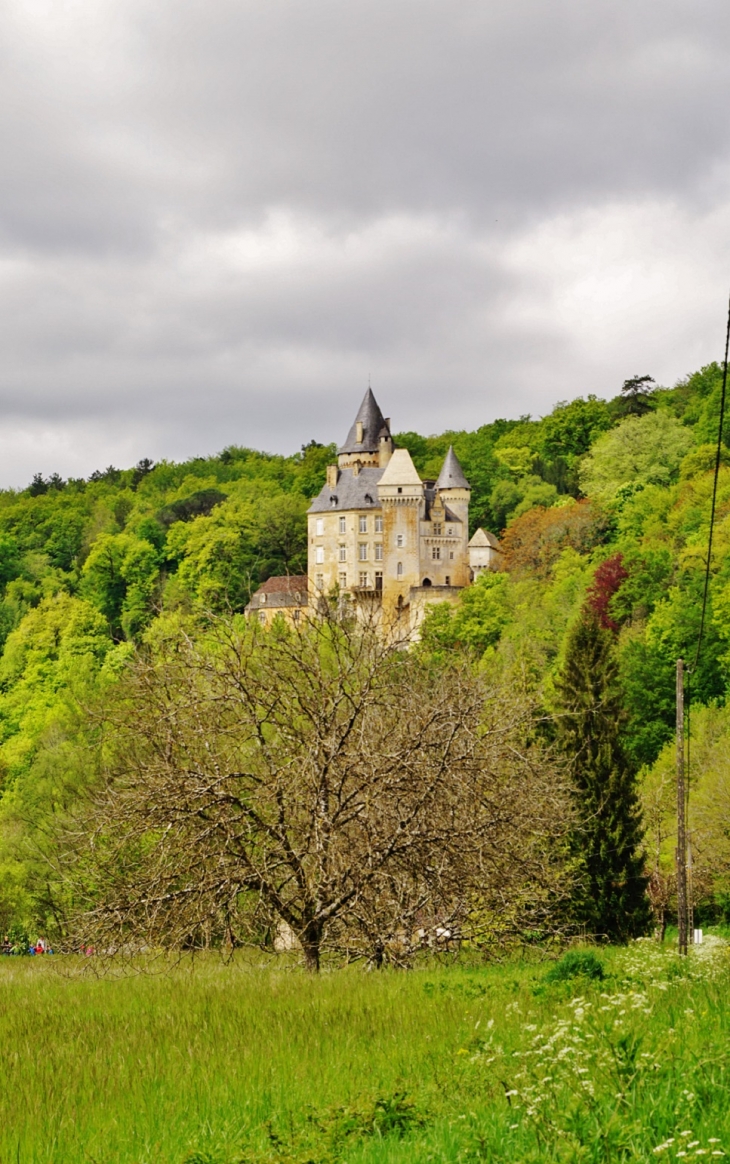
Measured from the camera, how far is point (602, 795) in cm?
3491

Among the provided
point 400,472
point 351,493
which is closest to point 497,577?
point 400,472

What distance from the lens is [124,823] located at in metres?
13.8

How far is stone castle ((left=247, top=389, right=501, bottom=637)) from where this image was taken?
349ft

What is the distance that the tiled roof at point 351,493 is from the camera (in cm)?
11062

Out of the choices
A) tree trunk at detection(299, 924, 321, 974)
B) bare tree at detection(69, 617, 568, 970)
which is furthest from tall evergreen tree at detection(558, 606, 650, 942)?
tree trunk at detection(299, 924, 321, 974)

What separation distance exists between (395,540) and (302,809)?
307 feet

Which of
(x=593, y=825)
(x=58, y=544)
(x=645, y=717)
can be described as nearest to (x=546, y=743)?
(x=593, y=825)

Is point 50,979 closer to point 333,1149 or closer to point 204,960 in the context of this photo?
point 204,960

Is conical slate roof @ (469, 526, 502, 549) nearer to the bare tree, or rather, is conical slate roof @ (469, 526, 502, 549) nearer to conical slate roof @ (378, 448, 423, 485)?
conical slate roof @ (378, 448, 423, 485)

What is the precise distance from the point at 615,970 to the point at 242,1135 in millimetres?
6253

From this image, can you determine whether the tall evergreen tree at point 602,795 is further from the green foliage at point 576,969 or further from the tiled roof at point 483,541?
the tiled roof at point 483,541

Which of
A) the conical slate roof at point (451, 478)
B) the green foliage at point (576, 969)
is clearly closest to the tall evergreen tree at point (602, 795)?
the green foliage at point (576, 969)

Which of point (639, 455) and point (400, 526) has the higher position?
point (639, 455)

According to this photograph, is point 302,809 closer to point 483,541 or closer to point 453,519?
point 453,519
